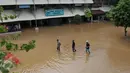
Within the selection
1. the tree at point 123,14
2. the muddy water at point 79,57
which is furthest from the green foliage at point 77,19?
the tree at point 123,14

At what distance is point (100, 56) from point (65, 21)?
17972mm

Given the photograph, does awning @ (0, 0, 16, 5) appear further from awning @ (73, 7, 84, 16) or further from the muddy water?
awning @ (73, 7, 84, 16)

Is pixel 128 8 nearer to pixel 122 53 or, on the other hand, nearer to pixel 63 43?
pixel 122 53

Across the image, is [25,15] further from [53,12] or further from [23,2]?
[53,12]

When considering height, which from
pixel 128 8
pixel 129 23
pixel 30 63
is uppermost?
pixel 128 8

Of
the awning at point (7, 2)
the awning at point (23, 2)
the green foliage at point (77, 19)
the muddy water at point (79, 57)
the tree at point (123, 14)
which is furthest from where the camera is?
the green foliage at point (77, 19)

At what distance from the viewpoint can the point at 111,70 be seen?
12.9 metres

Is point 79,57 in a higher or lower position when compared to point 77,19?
lower

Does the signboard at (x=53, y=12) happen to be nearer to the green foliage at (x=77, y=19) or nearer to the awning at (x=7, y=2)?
the green foliage at (x=77, y=19)

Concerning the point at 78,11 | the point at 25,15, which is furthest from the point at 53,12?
the point at 78,11

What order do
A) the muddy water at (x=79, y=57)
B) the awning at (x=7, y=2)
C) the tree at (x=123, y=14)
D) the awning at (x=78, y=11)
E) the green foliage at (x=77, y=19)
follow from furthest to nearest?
the awning at (x=78, y=11), the green foliage at (x=77, y=19), the awning at (x=7, y=2), the tree at (x=123, y=14), the muddy water at (x=79, y=57)

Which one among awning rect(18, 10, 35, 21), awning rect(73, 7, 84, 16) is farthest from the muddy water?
awning rect(73, 7, 84, 16)

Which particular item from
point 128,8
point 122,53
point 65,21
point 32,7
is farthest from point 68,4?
point 122,53

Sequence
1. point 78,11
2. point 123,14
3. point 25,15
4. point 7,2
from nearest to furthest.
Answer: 1. point 123,14
2. point 7,2
3. point 25,15
4. point 78,11
